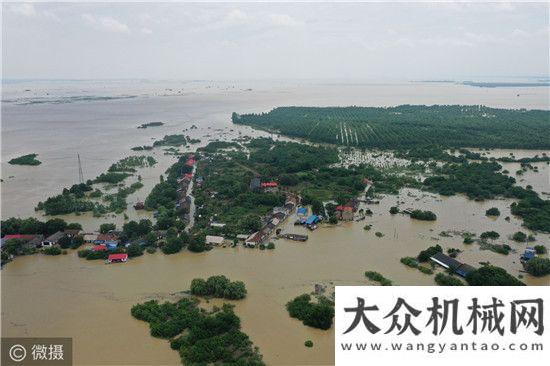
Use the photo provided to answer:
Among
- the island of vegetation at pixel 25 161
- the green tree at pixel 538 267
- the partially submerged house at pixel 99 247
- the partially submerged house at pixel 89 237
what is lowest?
the green tree at pixel 538 267

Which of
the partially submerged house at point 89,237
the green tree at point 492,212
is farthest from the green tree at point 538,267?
the partially submerged house at point 89,237

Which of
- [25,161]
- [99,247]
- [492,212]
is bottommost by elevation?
[99,247]

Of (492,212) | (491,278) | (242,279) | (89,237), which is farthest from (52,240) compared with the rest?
(492,212)

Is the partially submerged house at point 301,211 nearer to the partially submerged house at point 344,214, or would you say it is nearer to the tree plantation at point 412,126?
the partially submerged house at point 344,214

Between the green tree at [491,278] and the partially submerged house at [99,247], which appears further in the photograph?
the partially submerged house at [99,247]

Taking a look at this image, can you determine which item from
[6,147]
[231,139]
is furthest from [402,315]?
[6,147]

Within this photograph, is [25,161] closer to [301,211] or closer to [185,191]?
[185,191]

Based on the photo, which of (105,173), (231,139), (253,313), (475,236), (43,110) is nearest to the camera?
(253,313)

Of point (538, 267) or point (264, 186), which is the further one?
point (264, 186)

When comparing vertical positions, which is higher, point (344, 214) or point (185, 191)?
point (185, 191)

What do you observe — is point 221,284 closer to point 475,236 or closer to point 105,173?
point 475,236

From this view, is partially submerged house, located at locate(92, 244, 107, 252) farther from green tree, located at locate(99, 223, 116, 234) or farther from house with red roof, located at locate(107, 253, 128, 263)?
green tree, located at locate(99, 223, 116, 234)
